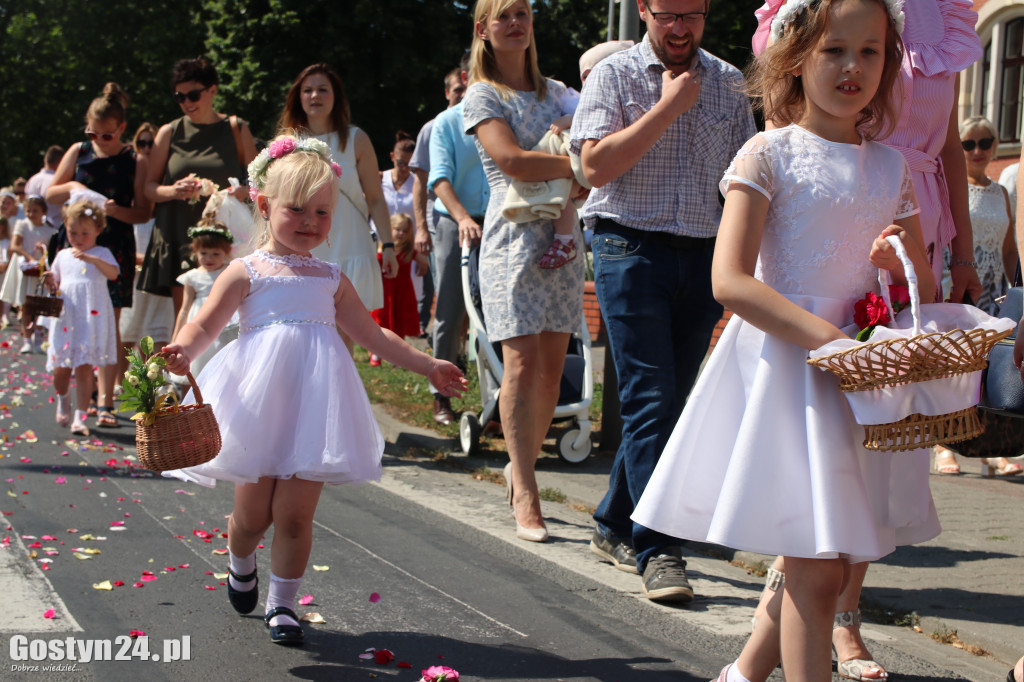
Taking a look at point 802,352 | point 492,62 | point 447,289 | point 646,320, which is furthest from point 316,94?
point 802,352

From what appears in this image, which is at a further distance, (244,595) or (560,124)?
(560,124)

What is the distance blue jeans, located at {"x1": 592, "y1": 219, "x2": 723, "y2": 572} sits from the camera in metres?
4.56

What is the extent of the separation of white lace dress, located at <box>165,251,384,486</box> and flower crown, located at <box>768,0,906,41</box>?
74.6 inches

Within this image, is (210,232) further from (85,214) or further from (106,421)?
(106,421)

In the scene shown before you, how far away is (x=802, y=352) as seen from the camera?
304 cm

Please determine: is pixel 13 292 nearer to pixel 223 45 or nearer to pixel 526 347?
pixel 526 347

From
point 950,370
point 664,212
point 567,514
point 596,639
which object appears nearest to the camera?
point 950,370

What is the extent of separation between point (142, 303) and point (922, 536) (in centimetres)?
734

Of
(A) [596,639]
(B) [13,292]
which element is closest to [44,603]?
(A) [596,639]

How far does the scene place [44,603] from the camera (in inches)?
171

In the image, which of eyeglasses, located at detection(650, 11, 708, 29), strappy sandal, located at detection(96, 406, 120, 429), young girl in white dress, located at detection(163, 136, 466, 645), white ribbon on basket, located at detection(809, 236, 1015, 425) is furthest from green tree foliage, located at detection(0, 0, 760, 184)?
white ribbon on basket, located at detection(809, 236, 1015, 425)

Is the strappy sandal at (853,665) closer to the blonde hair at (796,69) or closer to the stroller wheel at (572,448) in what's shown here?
the blonde hair at (796,69)

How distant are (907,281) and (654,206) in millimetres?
1648

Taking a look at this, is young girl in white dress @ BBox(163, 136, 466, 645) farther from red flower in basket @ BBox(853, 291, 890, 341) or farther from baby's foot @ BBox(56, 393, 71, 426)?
baby's foot @ BBox(56, 393, 71, 426)
